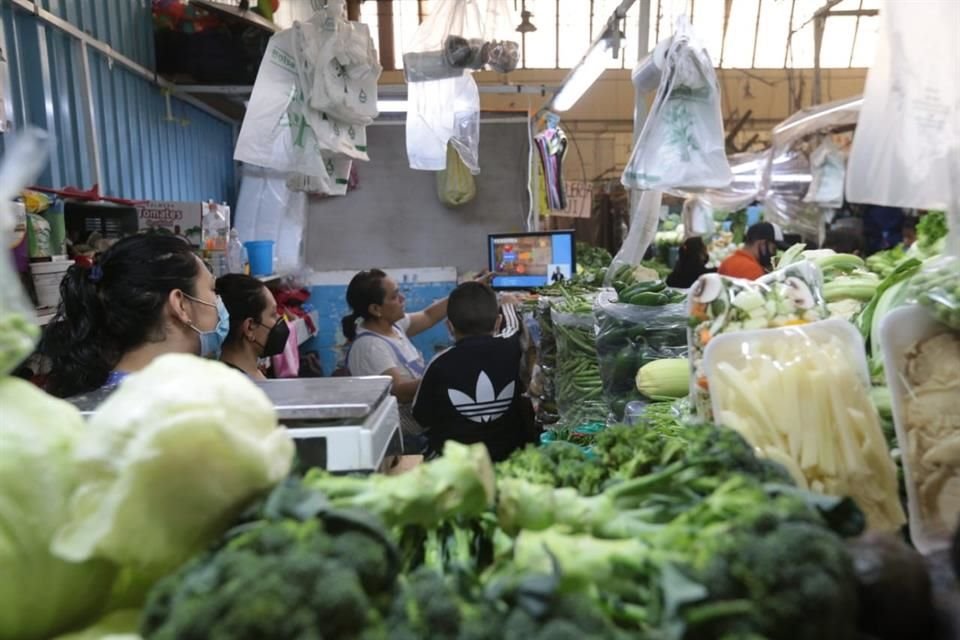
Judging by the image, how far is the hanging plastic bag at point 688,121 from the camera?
326 cm

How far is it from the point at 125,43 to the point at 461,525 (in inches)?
206

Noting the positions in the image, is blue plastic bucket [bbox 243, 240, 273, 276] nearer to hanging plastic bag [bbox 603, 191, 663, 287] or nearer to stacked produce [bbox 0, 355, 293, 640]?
hanging plastic bag [bbox 603, 191, 663, 287]

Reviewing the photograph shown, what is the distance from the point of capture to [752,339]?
165 cm

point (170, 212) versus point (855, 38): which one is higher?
→ point (855, 38)

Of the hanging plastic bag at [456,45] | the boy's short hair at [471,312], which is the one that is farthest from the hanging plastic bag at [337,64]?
the boy's short hair at [471,312]

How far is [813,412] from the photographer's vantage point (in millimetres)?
1496

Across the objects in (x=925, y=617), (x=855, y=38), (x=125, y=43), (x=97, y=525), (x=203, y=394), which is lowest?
(x=925, y=617)

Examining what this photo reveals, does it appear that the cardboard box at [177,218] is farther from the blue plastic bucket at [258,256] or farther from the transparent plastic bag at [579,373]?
the transparent plastic bag at [579,373]

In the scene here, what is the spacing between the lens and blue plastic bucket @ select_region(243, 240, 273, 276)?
5.96m

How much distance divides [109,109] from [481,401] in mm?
3236

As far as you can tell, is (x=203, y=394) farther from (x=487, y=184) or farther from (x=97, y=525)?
(x=487, y=184)

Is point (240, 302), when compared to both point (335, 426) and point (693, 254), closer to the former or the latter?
point (335, 426)

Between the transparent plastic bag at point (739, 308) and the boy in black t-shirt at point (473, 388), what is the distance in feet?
6.54

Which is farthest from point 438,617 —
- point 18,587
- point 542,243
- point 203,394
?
point 542,243
